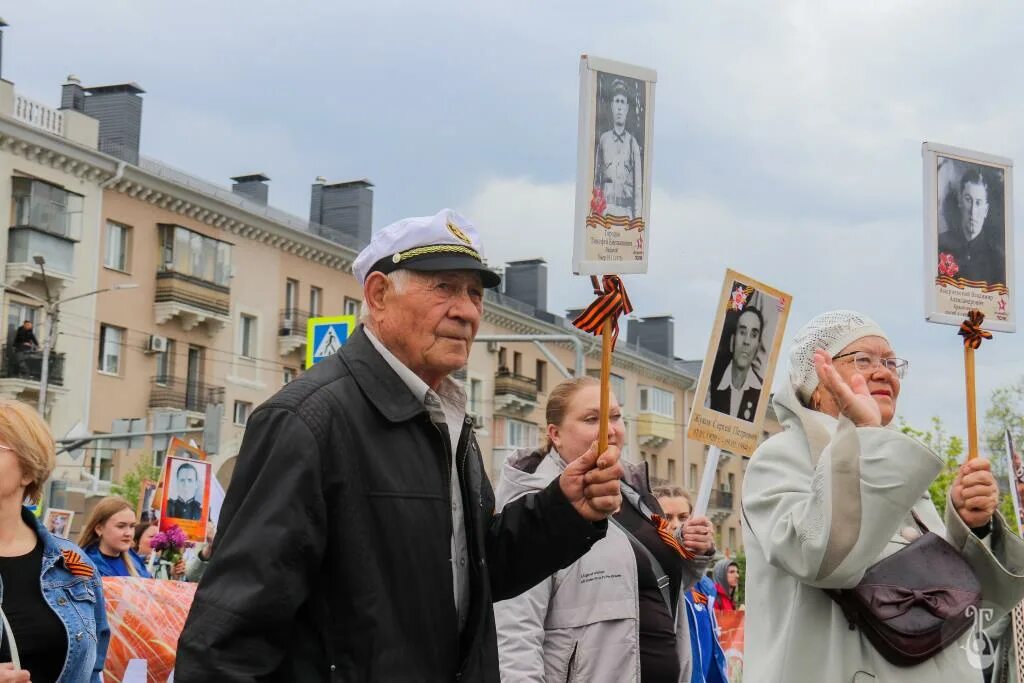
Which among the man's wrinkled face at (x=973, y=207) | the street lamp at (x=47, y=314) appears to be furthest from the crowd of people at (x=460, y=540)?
the street lamp at (x=47, y=314)

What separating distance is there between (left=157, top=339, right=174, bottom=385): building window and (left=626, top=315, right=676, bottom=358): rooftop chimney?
129ft

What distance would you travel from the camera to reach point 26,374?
41.4m

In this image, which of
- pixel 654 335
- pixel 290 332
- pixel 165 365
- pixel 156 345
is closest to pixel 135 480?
pixel 156 345

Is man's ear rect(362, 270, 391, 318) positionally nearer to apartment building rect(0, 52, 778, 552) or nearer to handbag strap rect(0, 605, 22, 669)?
handbag strap rect(0, 605, 22, 669)

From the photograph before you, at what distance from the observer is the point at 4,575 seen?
502 centimetres

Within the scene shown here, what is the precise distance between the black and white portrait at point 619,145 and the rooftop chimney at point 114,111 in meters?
43.7

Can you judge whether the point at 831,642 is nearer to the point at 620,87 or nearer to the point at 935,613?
the point at 935,613

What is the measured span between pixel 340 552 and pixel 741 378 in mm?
4305

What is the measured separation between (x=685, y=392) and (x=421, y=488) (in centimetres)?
7829

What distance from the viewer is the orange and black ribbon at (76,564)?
520 centimetres

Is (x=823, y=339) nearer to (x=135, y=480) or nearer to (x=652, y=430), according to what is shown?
(x=135, y=480)

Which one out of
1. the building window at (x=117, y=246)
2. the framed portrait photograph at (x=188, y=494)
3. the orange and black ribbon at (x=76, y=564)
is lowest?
the framed portrait photograph at (x=188, y=494)

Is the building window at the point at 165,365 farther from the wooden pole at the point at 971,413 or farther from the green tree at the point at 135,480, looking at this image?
Result: the wooden pole at the point at 971,413

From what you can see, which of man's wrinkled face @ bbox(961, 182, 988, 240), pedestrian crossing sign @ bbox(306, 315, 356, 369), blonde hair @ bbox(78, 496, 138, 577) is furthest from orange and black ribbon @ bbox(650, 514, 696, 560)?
pedestrian crossing sign @ bbox(306, 315, 356, 369)
